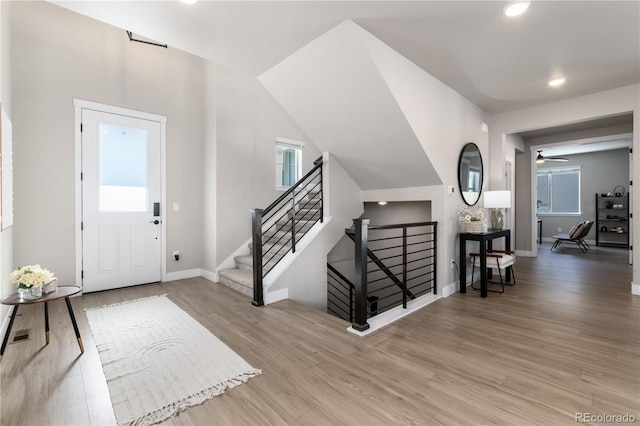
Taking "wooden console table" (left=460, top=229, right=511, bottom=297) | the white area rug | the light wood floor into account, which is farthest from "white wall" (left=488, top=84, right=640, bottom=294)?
the white area rug

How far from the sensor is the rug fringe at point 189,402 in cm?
154

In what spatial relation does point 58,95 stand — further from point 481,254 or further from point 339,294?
point 481,254

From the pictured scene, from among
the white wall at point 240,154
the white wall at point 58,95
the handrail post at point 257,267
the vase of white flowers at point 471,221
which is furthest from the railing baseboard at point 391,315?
the white wall at point 58,95

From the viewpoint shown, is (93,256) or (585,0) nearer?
(585,0)

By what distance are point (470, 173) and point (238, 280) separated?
3.67 metres

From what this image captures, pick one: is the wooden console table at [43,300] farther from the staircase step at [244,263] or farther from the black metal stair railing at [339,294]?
the black metal stair railing at [339,294]

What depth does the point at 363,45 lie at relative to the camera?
2.59 metres

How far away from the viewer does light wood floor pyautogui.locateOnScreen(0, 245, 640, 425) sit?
63.2 inches

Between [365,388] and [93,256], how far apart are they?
12.4ft

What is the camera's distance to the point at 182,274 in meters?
4.49

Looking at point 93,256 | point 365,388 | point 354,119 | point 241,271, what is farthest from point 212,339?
point 354,119

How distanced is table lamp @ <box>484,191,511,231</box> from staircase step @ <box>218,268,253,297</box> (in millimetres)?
3569

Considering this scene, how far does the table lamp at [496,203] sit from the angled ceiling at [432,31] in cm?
153

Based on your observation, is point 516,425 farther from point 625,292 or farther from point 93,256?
point 93,256
